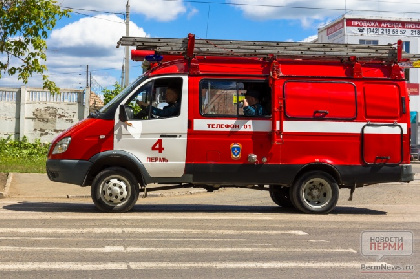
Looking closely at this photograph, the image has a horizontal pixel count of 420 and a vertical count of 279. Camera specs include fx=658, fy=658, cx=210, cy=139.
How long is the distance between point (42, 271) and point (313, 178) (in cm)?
648

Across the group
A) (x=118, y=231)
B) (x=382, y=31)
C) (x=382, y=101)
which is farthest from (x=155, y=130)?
(x=382, y=31)

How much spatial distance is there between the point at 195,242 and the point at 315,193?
13.8ft

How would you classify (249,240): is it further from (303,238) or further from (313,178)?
(313,178)

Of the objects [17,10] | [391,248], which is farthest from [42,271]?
[17,10]

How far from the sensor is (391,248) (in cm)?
830

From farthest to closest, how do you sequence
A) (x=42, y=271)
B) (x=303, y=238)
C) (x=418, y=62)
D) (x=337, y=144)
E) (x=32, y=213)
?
(x=418, y=62) → (x=337, y=144) → (x=32, y=213) → (x=303, y=238) → (x=42, y=271)

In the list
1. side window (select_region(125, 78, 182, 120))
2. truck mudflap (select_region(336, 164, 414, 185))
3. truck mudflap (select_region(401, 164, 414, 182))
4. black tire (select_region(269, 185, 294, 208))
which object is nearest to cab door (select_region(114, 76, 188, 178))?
side window (select_region(125, 78, 182, 120))

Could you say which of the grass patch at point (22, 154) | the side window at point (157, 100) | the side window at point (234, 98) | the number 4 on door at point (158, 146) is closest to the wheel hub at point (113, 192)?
the number 4 on door at point (158, 146)

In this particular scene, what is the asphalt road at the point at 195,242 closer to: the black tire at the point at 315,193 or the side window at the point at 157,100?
the black tire at the point at 315,193

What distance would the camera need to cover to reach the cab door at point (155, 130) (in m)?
11.3

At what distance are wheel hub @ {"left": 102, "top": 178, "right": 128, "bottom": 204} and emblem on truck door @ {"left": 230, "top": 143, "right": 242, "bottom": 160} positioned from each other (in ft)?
6.50

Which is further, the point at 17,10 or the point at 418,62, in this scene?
the point at 17,10

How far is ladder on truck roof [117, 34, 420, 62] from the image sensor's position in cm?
1161

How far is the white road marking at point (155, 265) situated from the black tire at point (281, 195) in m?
5.34
